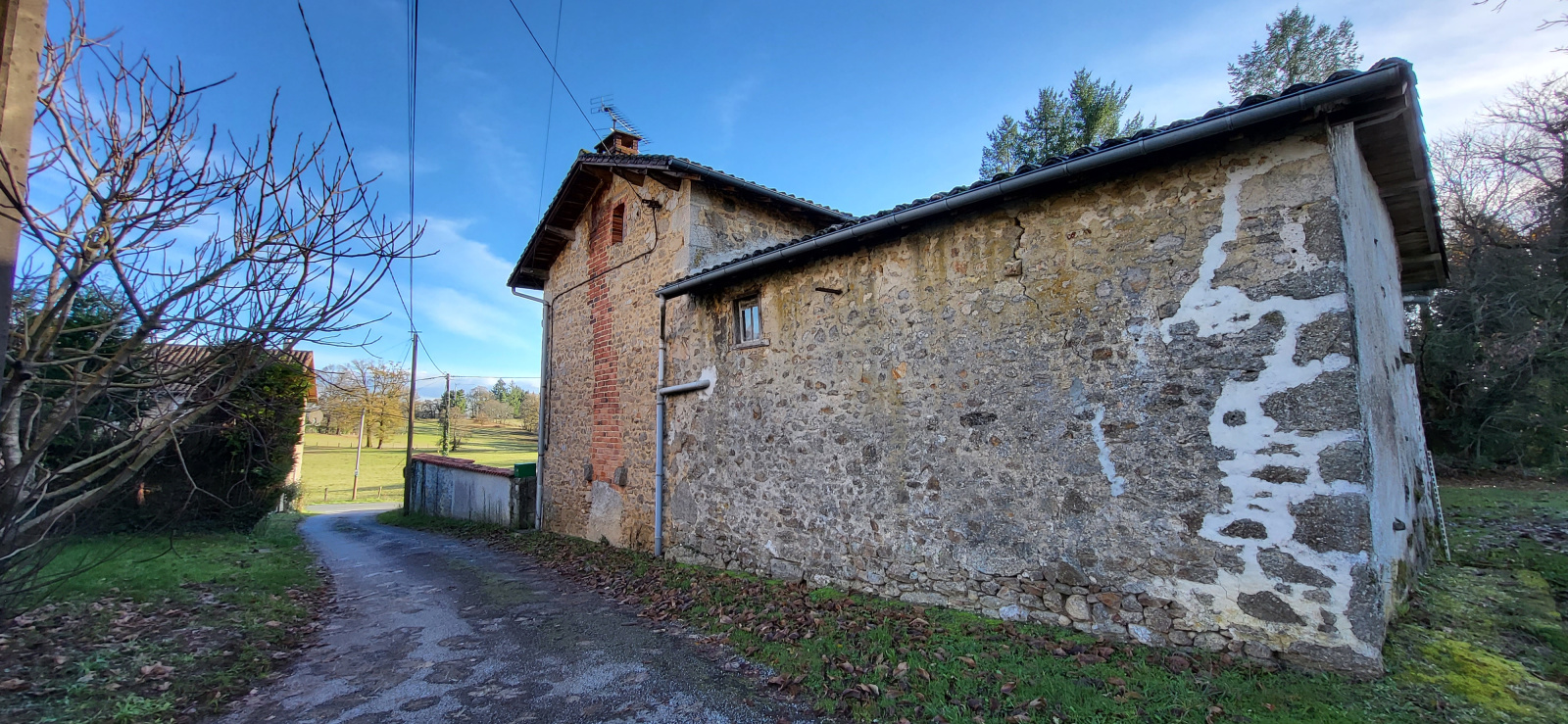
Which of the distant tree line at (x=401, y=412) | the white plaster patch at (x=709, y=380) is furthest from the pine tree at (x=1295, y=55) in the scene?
the distant tree line at (x=401, y=412)

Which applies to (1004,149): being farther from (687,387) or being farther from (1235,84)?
(687,387)

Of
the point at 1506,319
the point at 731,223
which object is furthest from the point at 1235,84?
the point at 731,223

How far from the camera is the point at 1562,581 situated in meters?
5.20

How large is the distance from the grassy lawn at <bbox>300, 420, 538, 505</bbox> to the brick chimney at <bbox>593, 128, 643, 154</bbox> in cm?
1797

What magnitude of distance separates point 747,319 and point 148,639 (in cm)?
591

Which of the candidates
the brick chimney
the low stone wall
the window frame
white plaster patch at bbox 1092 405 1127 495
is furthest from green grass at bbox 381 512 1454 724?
the brick chimney

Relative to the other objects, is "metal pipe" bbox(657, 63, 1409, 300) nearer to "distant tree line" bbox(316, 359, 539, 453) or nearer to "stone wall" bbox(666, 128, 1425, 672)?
"stone wall" bbox(666, 128, 1425, 672)

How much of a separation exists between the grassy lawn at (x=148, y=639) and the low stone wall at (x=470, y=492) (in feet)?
15.3

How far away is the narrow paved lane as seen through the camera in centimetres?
389

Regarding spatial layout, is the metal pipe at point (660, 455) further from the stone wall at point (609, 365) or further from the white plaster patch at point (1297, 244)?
the white plaster patch at point (1297, 244)

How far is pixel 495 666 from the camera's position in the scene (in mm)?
4691

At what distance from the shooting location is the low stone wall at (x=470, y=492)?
12.5m

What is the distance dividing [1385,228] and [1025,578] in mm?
5210

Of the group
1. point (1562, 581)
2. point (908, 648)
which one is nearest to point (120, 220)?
point (908, 648)
